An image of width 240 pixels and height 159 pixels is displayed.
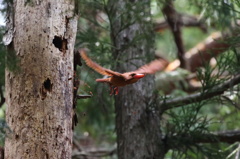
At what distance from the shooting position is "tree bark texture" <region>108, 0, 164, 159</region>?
4230mm

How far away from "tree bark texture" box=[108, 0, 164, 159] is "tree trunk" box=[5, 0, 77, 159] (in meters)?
1.42

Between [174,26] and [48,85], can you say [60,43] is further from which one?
[174,26]

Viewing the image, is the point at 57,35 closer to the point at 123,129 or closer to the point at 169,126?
the point at 123,129

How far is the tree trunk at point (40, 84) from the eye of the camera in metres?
2.61

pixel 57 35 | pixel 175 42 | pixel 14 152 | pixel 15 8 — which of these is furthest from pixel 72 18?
pixel 175 42

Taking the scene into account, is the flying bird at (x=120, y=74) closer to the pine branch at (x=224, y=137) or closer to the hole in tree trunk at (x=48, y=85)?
the hole in tree trunk at (x=48, y=85)

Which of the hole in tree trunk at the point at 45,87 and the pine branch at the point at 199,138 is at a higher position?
the hole in tree trunk at the point at 45,87

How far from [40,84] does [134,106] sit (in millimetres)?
1832

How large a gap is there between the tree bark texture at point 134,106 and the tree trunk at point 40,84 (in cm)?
142

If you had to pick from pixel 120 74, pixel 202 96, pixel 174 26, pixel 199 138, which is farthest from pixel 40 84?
pixel 174 26

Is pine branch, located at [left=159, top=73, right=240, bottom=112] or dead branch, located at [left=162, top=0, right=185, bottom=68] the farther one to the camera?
dead branch, located at [left=162, top=0, right=185, bottom=68]

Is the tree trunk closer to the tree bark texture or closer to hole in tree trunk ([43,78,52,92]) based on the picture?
hole in tree trunk ([43,78,52,92])

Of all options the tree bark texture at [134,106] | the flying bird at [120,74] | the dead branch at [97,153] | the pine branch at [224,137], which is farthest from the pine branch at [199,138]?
the flying bird at [120,74]

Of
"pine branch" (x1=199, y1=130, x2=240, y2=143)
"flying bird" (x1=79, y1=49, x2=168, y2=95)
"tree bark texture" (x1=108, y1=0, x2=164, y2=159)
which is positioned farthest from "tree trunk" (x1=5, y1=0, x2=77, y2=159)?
"pine branch" (x1=199, y1=130, x2=240, y2=143)
